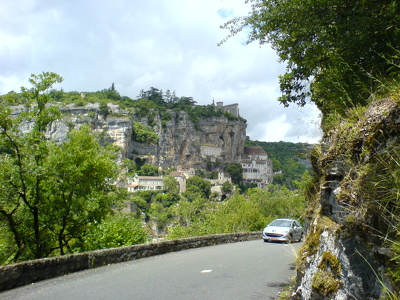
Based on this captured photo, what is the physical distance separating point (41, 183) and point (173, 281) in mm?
6817

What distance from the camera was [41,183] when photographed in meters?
11.9

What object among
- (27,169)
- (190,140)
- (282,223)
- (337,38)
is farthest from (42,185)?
(190,140)

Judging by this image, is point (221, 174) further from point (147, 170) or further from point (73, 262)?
point (73, 262)

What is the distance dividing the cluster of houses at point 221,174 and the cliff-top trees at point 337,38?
122 metres

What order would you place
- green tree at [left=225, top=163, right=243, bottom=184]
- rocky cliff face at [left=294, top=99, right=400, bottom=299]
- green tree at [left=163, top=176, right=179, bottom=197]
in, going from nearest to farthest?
rocky cliff face at [left=294, top=99, right=400, bottom=299]
green tree at [left=163, top=176, right=179, bottom=197]
green tree at [left=225, top=163, right=243, bottom=184]

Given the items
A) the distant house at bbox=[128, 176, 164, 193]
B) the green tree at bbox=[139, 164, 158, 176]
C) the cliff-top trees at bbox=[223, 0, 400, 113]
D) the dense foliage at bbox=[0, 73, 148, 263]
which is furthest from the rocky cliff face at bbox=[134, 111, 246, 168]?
the cliff-top trees at bbox=[223, 0, 400, 113]

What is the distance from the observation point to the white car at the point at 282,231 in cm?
1700

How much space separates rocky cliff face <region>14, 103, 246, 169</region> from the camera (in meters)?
134

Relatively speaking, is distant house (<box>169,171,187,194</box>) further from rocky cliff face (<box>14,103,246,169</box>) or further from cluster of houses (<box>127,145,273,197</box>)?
rocky cliff face (<box>14,103,246,169</box>)

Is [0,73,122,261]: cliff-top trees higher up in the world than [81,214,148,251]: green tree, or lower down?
higher up

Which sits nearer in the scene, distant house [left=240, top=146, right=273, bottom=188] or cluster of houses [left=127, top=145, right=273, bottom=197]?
cluster of houses [left=127, top=145, right=273, bottom=197]

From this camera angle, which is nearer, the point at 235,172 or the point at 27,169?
the point at 27,169

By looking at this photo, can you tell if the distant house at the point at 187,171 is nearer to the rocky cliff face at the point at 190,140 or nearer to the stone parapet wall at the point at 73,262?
the rocky cliff face at the point at 190,140

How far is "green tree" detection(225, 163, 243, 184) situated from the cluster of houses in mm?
2675
